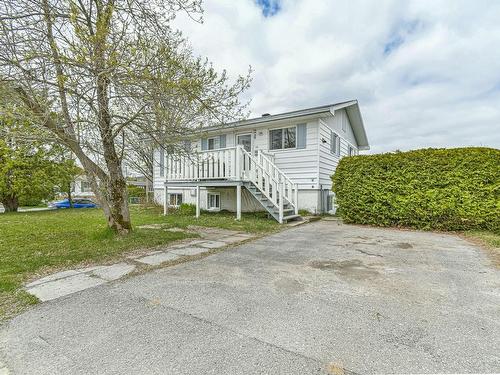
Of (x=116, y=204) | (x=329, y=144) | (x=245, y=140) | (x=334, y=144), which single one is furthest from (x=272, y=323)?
(x=334, y=144)

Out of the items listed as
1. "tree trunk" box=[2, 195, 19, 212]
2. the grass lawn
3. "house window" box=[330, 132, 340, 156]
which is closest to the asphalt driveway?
the grass lawn

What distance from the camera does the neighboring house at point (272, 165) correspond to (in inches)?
372

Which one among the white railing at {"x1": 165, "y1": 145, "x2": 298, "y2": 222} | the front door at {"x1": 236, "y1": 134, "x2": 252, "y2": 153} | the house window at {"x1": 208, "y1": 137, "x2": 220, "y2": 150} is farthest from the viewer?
the house window at {"x1": 208, "y1": 137, "x2": 220, "y2": 150}

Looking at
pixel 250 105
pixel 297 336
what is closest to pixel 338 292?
pixel 297 336

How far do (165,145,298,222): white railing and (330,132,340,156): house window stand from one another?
331 cm

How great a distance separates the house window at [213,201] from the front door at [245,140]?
2742 millimetres

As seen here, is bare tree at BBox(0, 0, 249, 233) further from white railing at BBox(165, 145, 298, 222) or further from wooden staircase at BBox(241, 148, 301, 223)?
wooden staircase at BBox(241, 148, 301, 223)

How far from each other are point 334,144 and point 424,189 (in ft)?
18.1

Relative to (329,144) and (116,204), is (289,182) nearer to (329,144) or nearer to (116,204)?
(329,144)

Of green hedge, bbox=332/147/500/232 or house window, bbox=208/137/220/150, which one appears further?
house window, bbox=208/137/220/150

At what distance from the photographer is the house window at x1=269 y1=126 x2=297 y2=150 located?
38.1 ft

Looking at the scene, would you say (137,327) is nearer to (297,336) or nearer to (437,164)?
(297,336)

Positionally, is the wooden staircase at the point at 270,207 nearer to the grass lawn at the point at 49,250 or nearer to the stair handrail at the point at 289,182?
the stair handrail at the point at 289,182

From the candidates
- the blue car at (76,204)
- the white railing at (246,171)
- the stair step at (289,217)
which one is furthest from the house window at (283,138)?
the blue car at (76,204)
